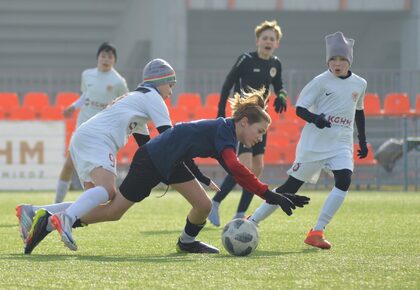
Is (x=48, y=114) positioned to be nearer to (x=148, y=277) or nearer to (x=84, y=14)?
(x=84, y=14)

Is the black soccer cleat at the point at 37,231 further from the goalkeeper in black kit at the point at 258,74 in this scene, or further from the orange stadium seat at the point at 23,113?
the orange stadium seat at the point at 23,113

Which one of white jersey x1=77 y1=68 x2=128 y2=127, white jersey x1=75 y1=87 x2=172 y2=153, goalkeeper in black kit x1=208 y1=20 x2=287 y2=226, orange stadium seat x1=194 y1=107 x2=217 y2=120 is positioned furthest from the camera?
orange stadium seat x1=194 y1=107 x2=217 y2=120

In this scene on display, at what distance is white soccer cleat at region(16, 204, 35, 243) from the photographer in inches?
325

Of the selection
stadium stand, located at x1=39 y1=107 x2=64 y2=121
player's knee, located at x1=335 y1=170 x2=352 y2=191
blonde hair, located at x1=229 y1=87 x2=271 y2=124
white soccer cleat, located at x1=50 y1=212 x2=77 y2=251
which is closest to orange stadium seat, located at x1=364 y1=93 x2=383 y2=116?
stadium stand, located at x1=39 y1=107 x2=64 y2=121

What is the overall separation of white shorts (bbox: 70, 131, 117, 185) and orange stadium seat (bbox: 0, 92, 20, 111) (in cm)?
1246

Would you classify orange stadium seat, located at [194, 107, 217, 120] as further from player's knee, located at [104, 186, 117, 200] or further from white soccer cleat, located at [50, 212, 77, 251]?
white soccer cleat, located at [50, 212, 77, 251]

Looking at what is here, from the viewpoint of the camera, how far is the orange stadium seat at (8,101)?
67.7ft

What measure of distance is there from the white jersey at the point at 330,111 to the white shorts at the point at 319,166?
0.13ft

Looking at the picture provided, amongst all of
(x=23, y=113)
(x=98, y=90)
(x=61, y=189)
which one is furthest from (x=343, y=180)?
(x=23, y=113)

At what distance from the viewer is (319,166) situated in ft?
30.0

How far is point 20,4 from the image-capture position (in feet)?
89.6

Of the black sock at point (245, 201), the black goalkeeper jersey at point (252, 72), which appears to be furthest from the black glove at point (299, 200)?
the black goalkeeper jersey at point (252, 72)

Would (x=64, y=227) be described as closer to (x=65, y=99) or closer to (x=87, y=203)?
(x=87, y=203)

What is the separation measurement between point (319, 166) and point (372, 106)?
12.0 metres
